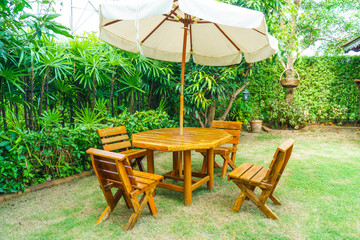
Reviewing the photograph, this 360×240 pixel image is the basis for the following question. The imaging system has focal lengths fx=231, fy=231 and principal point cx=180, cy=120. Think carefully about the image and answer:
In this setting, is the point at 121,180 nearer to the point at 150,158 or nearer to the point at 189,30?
the point at 150,158

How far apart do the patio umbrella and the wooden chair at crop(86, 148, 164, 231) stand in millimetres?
1159

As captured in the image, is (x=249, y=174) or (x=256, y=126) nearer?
(x=249, y=174)

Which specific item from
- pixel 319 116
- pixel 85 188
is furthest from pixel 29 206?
pixel 319 116

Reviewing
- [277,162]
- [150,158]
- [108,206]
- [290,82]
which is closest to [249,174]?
[277,162]

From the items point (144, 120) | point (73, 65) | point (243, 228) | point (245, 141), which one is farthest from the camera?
point (245, 141)

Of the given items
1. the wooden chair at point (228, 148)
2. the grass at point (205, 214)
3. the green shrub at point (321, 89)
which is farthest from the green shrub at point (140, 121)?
the green shrub at point (321, 89)

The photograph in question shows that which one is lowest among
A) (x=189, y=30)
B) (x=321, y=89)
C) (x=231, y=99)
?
(x=231, y=99)

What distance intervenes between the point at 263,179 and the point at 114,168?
1380 mm

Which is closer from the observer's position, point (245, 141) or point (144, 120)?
point (144, 120)

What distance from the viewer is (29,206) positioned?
2578mm

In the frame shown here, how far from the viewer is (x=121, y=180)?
1906 millimetres

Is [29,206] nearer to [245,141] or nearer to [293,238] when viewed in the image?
[293,238]

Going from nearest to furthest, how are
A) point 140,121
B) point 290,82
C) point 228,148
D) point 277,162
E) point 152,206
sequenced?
point 277,162, point 152,206, point 228,148, point 140,121, point 290,82

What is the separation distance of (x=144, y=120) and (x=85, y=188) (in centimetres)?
177
